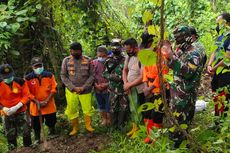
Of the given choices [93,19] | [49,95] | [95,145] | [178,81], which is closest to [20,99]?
[49,95]

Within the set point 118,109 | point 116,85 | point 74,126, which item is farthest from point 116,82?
point 74,126

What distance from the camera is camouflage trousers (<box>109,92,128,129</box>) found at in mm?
5914

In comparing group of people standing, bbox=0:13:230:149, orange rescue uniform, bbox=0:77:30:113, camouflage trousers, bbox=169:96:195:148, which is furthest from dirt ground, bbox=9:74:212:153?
camouflage trousers, bbox=169:96:195:148

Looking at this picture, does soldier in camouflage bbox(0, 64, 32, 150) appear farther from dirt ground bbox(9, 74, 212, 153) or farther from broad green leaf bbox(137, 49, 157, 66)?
broad green leaf bbox(137, 49, 157, 66)

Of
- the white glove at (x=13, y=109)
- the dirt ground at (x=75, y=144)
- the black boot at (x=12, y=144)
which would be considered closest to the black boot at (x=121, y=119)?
the dirt ground at (x=75, y=144)

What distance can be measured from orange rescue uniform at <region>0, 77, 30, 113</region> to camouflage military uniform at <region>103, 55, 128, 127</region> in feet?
4.43

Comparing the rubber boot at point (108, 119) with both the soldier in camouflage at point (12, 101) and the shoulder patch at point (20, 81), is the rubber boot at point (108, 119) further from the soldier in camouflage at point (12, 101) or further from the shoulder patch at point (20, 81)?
the shoulder patch at point (20, 81)

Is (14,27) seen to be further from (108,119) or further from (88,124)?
(108,119)

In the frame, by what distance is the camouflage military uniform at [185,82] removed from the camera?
3.88m

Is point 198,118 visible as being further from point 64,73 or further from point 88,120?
point 64,73

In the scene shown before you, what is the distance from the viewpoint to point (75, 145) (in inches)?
227

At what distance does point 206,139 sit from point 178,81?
726 mm

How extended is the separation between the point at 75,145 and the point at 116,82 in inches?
48.2

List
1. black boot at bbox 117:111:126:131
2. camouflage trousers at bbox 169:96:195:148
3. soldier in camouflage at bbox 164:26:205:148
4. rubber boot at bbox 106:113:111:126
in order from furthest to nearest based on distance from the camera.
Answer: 1. rubber boot at bbox 106:113:111:126
2. black boot at bbox 117:111:126:131
3. camouflage trousers at bbox 169:96:195:148
4. soldier in camouflage at bbox 164:26:205:148
